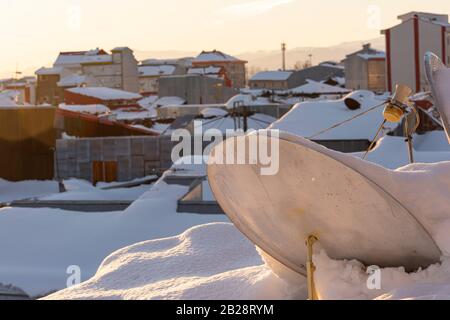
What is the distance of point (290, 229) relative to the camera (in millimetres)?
5812

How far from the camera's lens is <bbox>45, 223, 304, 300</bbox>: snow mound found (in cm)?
612

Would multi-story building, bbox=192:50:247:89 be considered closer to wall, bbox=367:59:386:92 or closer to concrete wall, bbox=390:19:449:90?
wall, bbox=367:59:386:92

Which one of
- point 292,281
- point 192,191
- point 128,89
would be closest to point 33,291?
point 192,191

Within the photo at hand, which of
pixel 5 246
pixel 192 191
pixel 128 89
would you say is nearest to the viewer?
pixel 5 246

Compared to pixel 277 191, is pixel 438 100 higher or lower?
higher

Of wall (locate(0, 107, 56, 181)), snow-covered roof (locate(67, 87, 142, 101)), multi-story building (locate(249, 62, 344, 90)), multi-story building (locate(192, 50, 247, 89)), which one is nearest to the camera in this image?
Result: wall (locate(0, 107, 56, 181))

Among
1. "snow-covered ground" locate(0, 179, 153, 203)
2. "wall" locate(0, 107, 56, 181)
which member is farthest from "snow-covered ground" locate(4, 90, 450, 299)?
"wall" locate(0, 107, 56, 181)

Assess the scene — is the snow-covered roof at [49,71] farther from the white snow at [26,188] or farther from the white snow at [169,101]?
the white snow at [26,188]

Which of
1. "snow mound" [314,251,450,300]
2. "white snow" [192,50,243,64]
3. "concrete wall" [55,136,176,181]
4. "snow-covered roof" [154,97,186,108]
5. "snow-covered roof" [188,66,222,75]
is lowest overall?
"concrete wall" [55,136,176,181]

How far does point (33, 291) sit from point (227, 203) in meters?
8.49

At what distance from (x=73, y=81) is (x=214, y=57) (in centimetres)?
2857

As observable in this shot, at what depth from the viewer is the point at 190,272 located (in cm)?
716

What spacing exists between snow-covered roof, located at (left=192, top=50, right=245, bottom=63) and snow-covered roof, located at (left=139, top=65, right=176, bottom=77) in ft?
20.9

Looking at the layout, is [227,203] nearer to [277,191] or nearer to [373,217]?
[277,191]
